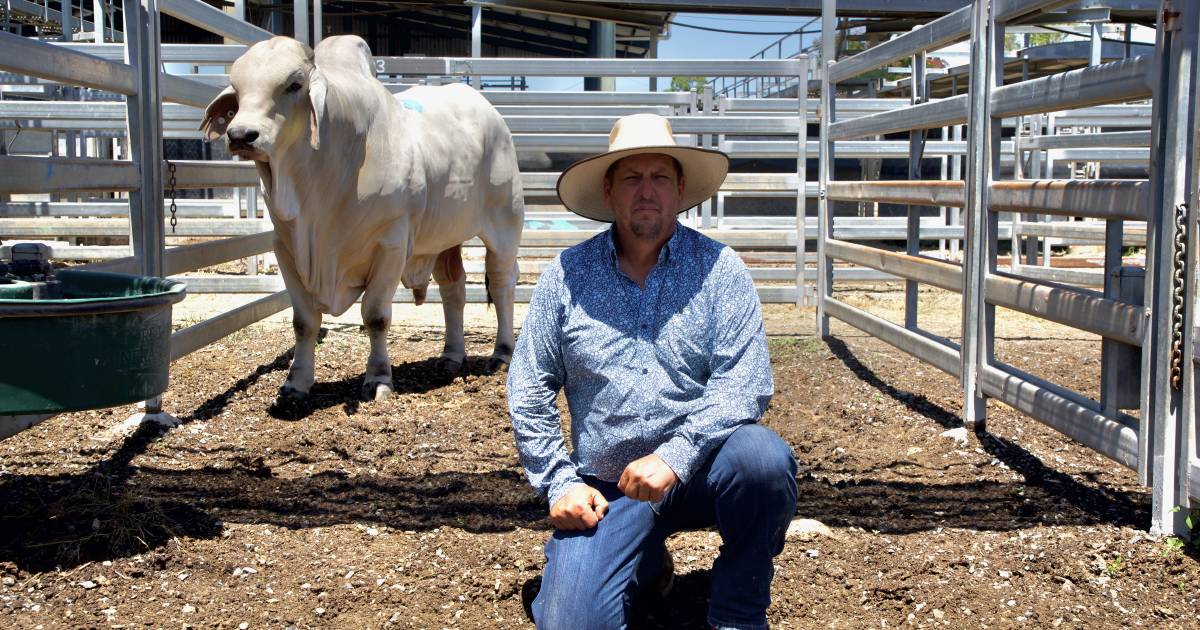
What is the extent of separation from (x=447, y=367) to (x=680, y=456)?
415 centimetres

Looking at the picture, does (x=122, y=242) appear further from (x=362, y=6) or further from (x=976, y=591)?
(x=976, y=591)

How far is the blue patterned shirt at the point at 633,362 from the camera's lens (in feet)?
9.41

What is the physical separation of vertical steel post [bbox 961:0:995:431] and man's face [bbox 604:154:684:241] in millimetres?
2213

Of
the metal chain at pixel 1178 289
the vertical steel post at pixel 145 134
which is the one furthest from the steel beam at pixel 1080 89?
the vertical steel post at pixel 145 134

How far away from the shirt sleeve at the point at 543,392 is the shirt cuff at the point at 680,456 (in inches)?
9.3

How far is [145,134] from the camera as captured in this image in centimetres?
495

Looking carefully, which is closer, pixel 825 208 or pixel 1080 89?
pixel 1080 89

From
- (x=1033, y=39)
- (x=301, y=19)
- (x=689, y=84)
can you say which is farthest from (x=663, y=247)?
(x=689, y=84)

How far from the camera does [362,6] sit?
2134cm

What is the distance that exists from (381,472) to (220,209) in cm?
777

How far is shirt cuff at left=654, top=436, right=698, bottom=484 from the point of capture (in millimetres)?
2734

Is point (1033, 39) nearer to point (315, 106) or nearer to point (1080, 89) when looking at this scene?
point (1080, 89)

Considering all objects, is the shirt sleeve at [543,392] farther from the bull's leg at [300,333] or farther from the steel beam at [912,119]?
the bull's leg at [300,333]

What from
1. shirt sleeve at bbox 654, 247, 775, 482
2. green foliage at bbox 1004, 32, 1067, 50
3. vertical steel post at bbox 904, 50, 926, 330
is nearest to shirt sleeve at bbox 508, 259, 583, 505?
shirt sleeve at bbox 654, 247, 775, 482
